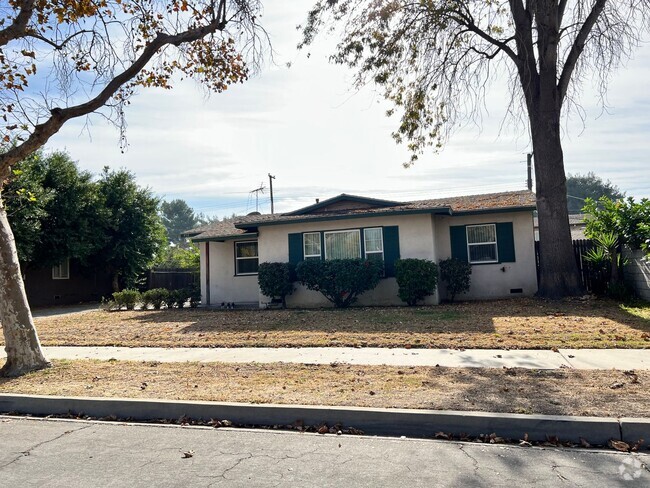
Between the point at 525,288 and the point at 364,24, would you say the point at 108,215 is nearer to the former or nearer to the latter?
the point at 364,24

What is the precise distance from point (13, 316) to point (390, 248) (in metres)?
11.0

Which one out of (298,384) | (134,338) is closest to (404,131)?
(134,338)

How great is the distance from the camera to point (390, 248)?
54.2 ft

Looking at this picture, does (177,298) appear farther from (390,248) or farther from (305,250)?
(390,248)

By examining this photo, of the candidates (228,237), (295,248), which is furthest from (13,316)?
(228,237)

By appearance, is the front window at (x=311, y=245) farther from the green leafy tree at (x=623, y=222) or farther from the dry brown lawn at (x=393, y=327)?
the green leafy tree at (x=623, y=222)

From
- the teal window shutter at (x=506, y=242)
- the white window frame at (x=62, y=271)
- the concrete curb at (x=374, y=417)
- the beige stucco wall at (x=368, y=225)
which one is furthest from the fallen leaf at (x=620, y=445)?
the white window frame at (x=62, y=271)

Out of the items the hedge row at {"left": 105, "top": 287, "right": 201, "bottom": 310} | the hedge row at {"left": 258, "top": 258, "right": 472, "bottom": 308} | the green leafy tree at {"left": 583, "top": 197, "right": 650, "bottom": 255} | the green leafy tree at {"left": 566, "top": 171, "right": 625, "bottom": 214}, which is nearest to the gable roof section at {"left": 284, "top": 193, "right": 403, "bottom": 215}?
the hedge row at {"left": 258, "top": 258, "right": 472, "bottom": 308}

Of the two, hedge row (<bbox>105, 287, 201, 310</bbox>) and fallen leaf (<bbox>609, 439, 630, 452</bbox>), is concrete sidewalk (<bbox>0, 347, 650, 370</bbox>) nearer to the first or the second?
fallen leaf (<bbox>609, 439, 630, 452</bbox>)

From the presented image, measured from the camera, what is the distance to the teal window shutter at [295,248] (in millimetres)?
17625

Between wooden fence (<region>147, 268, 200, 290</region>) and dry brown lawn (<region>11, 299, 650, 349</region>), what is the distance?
33.8ft

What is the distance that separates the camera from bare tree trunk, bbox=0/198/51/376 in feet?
27.3

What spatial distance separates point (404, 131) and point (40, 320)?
13.8 m

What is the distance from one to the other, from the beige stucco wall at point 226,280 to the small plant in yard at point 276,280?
9.17 ft
